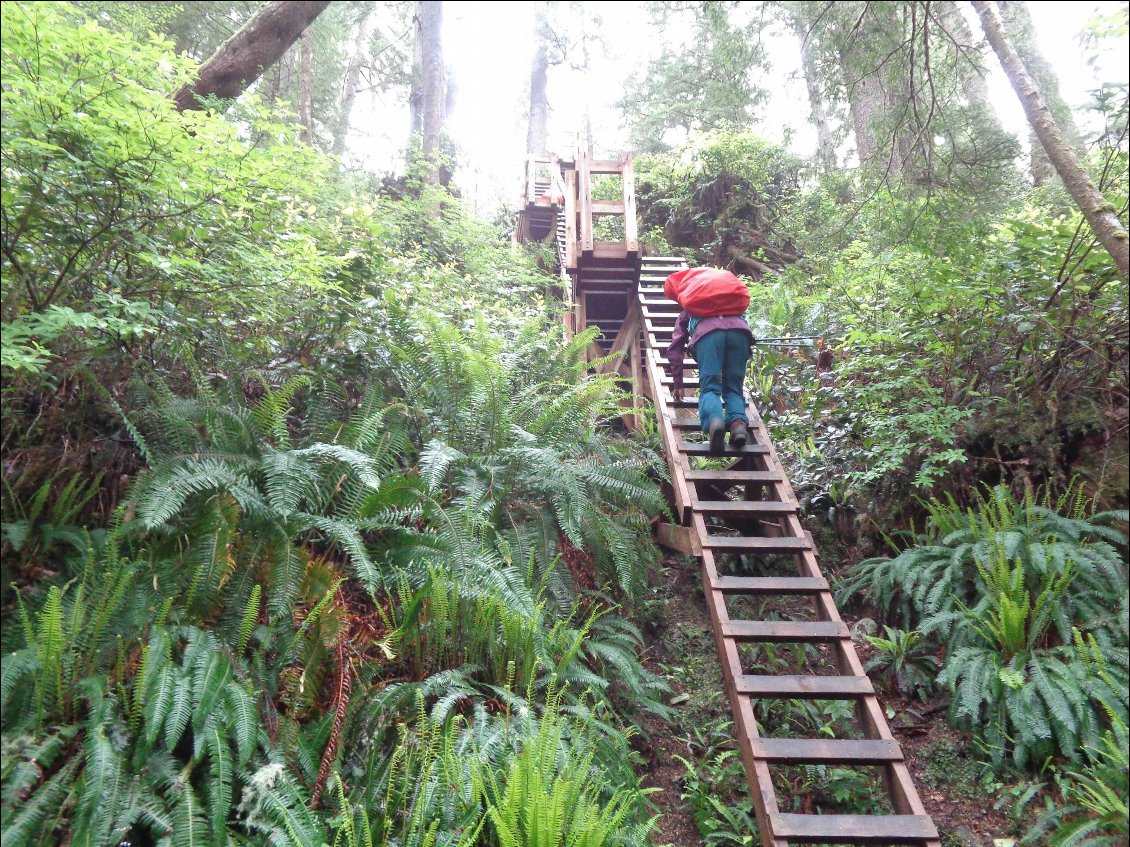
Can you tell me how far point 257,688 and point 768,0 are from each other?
23.3ft

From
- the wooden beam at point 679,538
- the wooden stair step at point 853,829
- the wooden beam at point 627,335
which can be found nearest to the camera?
the wooden stair step at point 853,829

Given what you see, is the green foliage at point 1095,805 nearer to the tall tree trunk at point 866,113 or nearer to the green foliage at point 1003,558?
the green foliage at point 1003,558

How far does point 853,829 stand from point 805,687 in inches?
30.5

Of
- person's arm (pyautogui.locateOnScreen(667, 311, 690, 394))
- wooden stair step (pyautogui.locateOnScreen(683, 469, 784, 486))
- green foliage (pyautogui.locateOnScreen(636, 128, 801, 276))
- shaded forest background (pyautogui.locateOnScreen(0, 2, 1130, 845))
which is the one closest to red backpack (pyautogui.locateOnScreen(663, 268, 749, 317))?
person's arm (pyautogui.locateOnScreen(667, 311, 690, 394))

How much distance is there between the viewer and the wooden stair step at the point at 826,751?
3.37m

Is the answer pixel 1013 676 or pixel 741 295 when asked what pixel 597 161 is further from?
pixel 1013 676

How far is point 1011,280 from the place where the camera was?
4684 mm

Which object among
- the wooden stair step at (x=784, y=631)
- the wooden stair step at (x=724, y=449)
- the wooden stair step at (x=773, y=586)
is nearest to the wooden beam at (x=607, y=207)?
the wooden stair step at (x=724, y=449)

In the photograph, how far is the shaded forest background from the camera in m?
2.55

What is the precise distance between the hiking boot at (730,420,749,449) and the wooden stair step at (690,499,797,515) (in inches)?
18.8

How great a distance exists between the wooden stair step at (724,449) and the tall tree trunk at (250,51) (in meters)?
4.76

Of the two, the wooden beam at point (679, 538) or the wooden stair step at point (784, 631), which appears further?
the wooden beam at point (679, 538)

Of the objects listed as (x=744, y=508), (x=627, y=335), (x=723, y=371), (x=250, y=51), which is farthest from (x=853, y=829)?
(x=250, y=51)

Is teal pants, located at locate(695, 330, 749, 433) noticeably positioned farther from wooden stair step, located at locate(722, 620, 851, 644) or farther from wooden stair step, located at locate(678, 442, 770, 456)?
wooden stair step, located at locate(722, 620, 851, 644)
